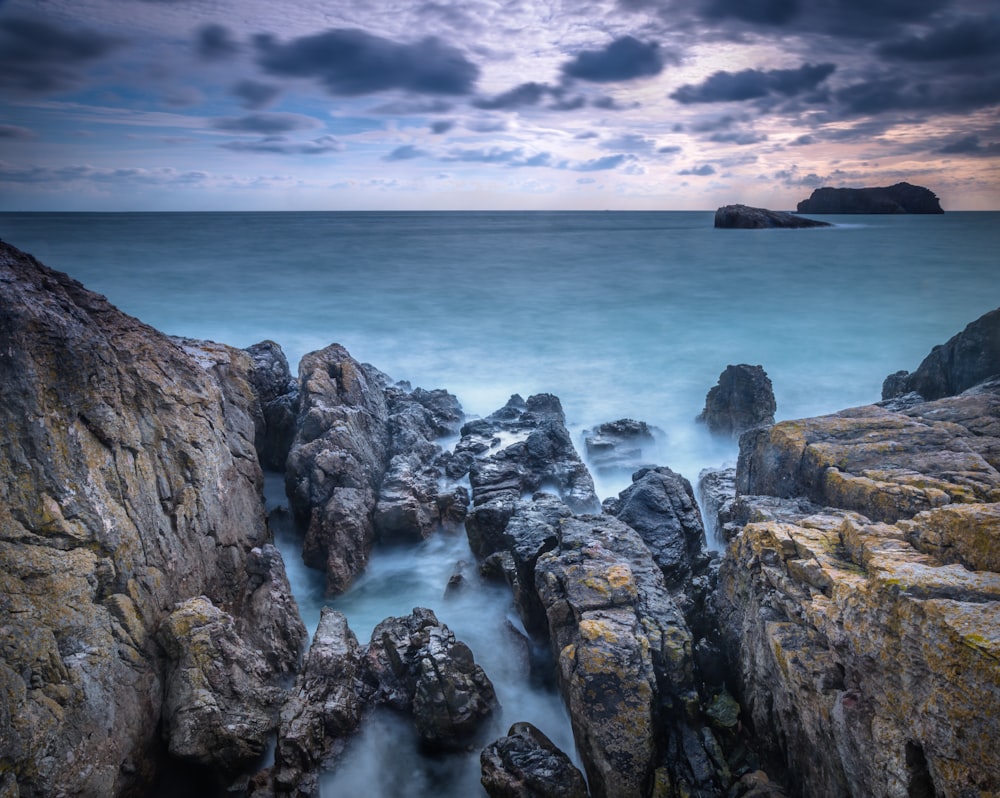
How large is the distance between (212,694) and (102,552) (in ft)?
5.91

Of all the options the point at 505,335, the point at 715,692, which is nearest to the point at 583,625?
the point at 715,692

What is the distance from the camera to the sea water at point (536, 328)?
955 centimetres

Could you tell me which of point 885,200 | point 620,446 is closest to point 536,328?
point 620,446

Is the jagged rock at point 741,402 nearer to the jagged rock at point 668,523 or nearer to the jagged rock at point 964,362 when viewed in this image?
the jagged rock at point 964,362

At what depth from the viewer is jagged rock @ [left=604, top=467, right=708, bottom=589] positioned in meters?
8.55

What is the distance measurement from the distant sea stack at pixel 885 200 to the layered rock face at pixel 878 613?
154 m

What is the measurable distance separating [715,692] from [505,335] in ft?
72.6

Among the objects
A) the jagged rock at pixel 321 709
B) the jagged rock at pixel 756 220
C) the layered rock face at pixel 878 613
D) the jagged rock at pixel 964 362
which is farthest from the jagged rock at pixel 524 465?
the jagged rock at pixel 756 220

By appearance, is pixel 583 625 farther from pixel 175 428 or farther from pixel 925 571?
pixel 175 428

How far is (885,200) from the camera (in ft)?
436

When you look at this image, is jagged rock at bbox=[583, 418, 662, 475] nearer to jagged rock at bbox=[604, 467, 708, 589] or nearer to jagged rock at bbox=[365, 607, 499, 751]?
jagged rock at bbox=[604, 467, 708, 589]

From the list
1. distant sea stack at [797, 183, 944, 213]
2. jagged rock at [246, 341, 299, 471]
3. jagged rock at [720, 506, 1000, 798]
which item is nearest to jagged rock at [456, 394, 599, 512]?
jagged rock at [246, 341, 299, 471]

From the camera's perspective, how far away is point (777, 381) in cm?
2086

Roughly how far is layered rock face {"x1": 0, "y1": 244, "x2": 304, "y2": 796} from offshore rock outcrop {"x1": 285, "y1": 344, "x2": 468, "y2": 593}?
1.85m
